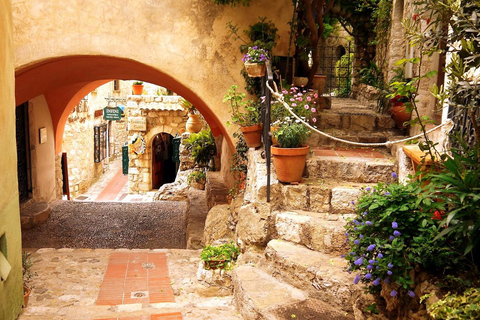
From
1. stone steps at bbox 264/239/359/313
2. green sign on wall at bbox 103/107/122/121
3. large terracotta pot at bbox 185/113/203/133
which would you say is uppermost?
green sign on wall at bbox 103/107/122/121

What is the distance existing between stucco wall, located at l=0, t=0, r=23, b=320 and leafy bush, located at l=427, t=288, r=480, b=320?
3160 mm

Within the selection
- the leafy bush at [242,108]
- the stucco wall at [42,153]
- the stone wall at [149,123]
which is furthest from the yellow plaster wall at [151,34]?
the stone wall at [149,123]

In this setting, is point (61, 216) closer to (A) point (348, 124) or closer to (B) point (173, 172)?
(A) point (348, 124)

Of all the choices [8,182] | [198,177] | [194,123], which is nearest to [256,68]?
[8,182]

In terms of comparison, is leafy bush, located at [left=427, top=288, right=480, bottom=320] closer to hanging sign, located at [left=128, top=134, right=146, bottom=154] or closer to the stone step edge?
the stone step edge

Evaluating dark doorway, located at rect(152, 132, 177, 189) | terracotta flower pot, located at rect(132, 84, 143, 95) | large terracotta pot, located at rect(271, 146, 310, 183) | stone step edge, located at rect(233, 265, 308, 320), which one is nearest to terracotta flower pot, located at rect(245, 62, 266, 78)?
large terracotta pot, located at rect(271, 146, 310, 183)

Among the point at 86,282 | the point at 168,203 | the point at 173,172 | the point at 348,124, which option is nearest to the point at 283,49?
the point at 348,124

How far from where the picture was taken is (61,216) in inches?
358

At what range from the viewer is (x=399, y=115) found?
6.00 meters

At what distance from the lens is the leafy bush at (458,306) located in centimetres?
218

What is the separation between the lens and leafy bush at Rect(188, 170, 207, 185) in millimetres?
11445

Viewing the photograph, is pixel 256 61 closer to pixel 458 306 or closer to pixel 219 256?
pixel 219 256

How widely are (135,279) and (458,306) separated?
11.6 ft

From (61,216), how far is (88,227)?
94 cm
